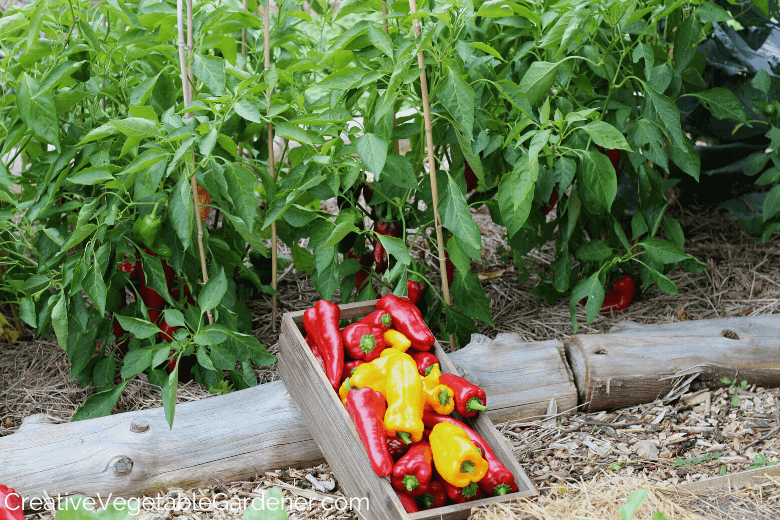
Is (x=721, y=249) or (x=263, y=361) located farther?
(x=721, y=249)

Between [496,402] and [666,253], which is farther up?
[666,253]

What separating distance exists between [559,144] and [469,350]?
72 centimetres

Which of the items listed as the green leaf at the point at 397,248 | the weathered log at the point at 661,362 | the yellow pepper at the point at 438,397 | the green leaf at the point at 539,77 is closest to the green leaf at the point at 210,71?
the green leaf at the point at 397,248

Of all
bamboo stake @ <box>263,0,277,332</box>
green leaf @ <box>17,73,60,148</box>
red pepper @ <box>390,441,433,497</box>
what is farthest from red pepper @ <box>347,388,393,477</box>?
green leaf @ <box>17,73,60,148</box>

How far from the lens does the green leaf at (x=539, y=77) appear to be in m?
2.03

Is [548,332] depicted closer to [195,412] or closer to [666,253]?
[666,253]

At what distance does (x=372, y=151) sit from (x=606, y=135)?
655mm

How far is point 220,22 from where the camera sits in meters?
2.10

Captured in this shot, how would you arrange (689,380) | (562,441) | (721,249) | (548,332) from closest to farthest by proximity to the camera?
(562,441) → (689,380) → (548,332) → (721,249)

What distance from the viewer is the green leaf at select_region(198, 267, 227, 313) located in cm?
197

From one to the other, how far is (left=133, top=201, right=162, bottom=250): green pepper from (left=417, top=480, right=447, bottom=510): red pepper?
1039mm

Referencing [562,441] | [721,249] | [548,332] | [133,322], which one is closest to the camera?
[133,322]

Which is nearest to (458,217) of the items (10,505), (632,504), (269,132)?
(269,132)

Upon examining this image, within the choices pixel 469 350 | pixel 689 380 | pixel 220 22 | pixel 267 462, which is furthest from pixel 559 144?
pixel 267 462
